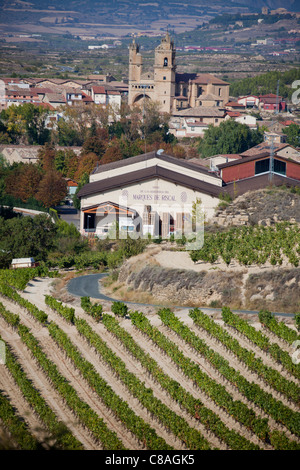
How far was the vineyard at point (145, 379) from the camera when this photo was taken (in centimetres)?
1468

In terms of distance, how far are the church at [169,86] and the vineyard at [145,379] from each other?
66.3 meters

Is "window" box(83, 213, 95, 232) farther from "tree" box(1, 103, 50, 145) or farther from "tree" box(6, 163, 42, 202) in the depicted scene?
"tree" box(1, 103, 50, 145)

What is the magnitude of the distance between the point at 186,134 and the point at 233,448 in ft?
201

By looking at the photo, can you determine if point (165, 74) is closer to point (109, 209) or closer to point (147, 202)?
point (147, 202)

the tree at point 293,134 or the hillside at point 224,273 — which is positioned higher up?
the tree at point 293,134

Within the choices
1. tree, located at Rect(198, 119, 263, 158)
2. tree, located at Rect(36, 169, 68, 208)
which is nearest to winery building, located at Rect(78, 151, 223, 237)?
tree, located at Rect(36, 169, 68, 208)

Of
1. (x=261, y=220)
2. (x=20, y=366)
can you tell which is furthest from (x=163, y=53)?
(x=20, y=366)

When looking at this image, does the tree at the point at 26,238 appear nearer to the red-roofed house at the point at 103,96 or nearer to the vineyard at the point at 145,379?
the vineyard at the point at 145,379

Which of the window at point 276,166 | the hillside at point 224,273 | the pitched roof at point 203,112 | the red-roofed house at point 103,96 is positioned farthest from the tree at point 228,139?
the red-roofed house at point 103,96

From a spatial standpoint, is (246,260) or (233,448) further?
(246,260)

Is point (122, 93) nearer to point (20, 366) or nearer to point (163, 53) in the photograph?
point (163, 53)

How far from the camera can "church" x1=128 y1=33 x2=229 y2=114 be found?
8706 cm

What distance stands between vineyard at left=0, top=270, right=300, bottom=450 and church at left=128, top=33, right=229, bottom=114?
A: 217 feet

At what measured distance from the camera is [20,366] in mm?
18125
